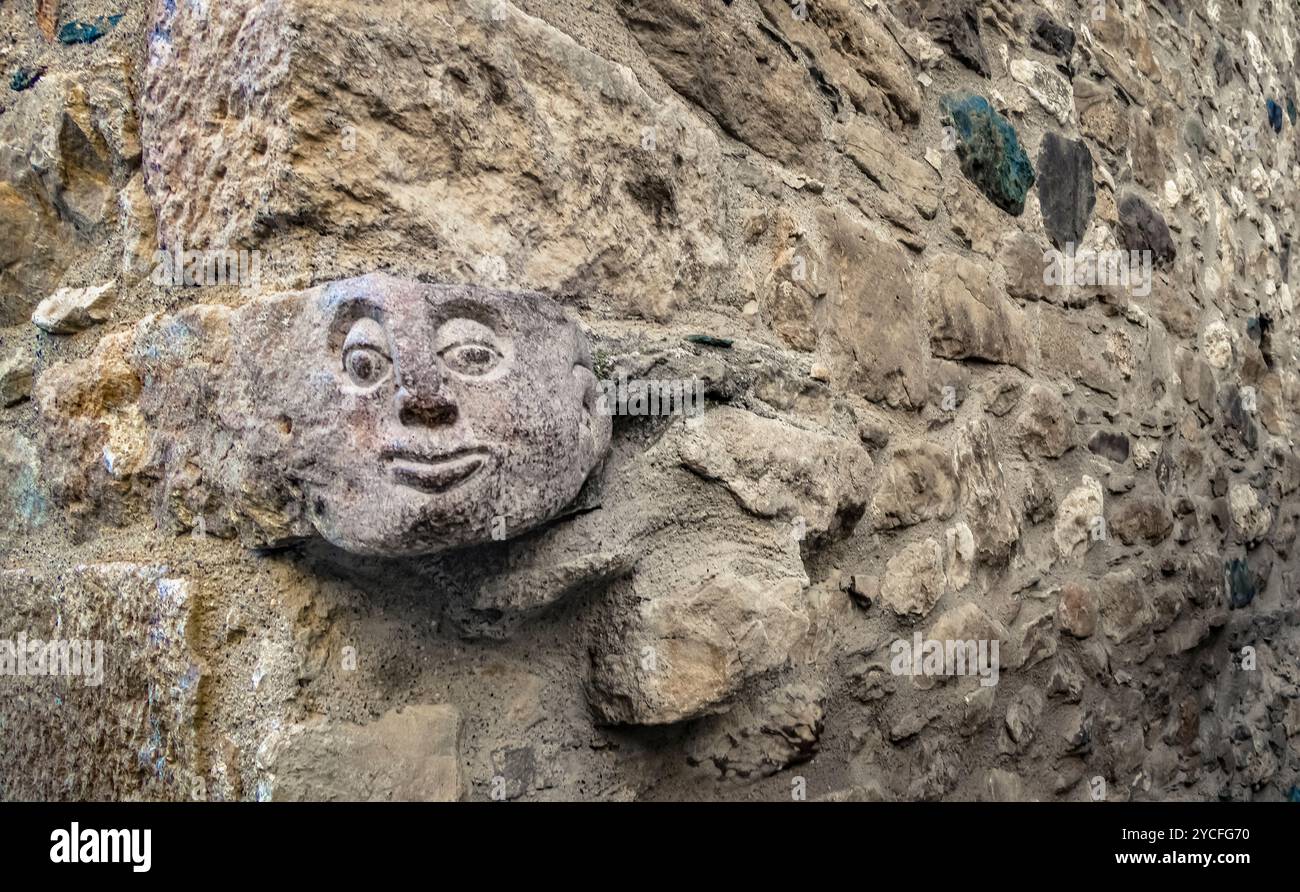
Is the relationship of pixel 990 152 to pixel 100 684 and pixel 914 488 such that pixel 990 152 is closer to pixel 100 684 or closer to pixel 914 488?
pixel 914 488

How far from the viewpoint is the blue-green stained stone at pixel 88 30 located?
954mm

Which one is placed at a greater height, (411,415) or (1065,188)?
(1065,188)

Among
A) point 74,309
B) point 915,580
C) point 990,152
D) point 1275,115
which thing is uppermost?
point 1275,115

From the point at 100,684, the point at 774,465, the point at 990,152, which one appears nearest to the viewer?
the point at 100,684

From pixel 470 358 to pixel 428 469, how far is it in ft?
0.31

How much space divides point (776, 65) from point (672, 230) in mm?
325

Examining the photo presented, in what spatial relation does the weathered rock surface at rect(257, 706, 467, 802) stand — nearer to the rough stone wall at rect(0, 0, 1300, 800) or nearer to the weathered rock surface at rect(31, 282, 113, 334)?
the rough stone wall at rect(0, 0, 1300, 800)

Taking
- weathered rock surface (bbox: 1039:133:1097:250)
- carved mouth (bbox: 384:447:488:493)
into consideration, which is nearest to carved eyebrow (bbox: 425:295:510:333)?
carved mouth (bbox: 384:447:488:493)

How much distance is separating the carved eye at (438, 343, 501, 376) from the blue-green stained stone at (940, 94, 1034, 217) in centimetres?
106

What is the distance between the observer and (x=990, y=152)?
1.52m

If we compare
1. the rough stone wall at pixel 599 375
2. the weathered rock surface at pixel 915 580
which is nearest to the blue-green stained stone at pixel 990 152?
the rough stone wall at pixel 599 375

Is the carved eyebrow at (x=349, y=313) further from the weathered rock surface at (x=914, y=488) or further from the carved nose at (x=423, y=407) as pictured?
the weathered rock surface at (x=914, y=488)

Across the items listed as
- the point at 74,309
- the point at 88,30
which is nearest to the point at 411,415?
the point at 74,309

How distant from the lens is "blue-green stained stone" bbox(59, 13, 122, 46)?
954mm
